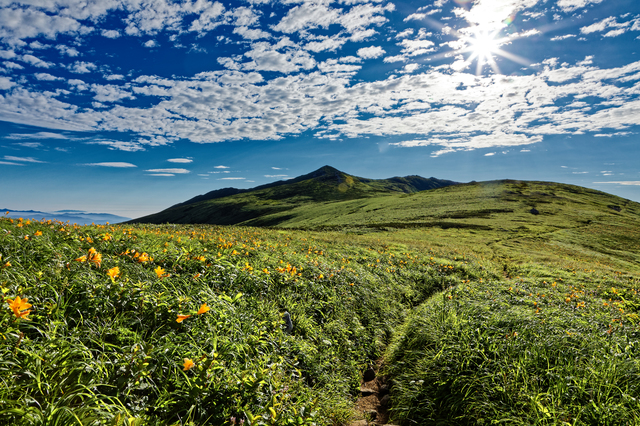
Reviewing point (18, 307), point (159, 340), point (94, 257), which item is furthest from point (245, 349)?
point (94, 257)

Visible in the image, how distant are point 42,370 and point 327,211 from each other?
83.3 meters

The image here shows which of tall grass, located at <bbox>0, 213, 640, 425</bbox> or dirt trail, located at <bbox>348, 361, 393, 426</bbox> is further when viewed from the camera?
dirt trail, located at <bbox>348, 361, 393, 426</bbox>

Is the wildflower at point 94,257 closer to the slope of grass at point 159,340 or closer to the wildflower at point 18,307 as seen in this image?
the slope of grass at point 159,340

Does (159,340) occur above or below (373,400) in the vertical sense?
above

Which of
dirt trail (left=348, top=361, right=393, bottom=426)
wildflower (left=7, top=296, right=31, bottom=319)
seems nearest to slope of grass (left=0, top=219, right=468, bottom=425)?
wildflower (left=7, top=296, right=31, bottom=319)

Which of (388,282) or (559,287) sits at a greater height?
(388,282)

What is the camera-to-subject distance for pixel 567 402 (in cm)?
400

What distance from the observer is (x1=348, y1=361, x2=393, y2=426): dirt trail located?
5.09 meters

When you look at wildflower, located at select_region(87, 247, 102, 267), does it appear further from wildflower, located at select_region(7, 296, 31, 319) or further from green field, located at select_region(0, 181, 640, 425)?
wildflower, located at select_region(7, 296, 31, 319)

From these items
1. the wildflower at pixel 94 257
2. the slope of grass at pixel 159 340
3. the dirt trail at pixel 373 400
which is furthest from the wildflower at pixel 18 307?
the dirt trail at pixel 373 400

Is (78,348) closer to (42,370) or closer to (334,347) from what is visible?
(42,370)

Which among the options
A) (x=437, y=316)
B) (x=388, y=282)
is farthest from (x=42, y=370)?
(x=388, y=282)

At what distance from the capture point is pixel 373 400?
18.8ft

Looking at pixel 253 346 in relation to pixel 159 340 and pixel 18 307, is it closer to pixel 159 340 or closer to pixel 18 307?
pixel 159 340
